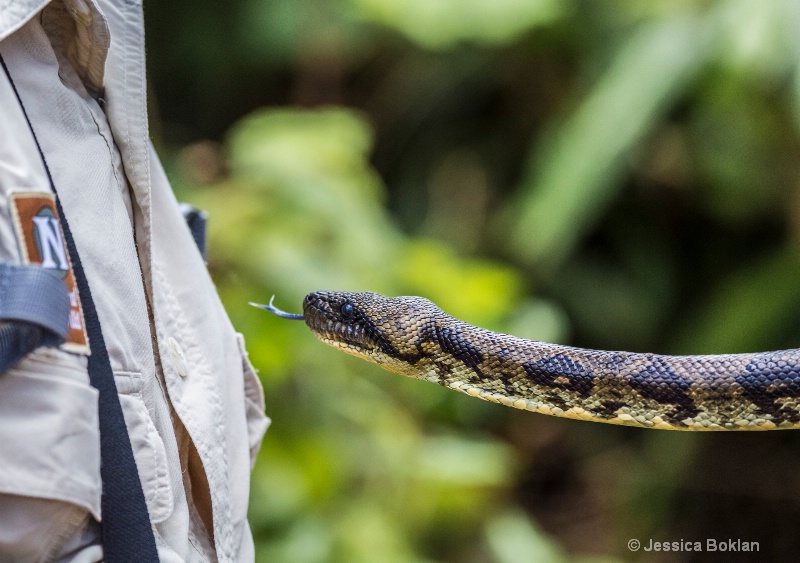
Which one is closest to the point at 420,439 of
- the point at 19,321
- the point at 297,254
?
the point at 297,254

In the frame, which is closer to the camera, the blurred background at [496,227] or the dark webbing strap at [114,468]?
the dark webbing strap at [114,468]

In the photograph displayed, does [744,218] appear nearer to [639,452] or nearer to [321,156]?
[639,452]

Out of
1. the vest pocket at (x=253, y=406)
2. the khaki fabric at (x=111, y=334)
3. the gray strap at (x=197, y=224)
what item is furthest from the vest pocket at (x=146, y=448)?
the gray strap at (x=197, y=224)

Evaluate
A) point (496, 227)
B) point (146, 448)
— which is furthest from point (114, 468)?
point (496, 227)

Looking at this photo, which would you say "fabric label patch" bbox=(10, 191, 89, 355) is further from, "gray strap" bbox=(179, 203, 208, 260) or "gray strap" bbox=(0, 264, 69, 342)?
"gray strap" bbox=(179, 203, 208, 260)

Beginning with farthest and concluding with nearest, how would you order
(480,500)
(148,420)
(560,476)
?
1. (560,476)
2. (480,500)
3. (148,420)

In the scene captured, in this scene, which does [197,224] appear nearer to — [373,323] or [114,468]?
[373,323]

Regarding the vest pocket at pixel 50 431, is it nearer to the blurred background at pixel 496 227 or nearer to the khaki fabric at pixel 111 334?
the khaki fabric at pixel 111 334
